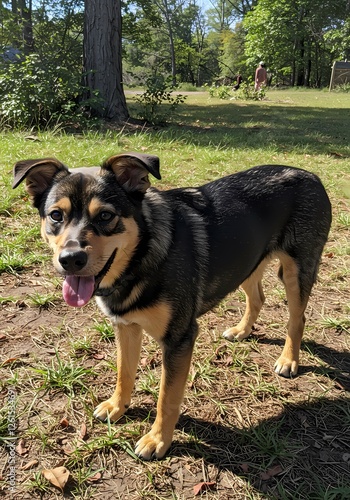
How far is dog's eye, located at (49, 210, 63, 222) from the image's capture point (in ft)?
7.87

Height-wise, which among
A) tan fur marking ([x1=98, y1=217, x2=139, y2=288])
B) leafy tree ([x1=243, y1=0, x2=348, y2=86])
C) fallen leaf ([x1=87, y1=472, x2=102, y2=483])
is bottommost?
fallen leaf ([x1=87, y1=472, x2=102, y2=483])

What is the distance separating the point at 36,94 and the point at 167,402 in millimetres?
8919

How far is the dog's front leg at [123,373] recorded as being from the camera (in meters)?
2.82

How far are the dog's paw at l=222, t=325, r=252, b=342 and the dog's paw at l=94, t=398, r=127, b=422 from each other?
1.25m

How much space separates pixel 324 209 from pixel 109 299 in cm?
195

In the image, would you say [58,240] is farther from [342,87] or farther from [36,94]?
[342,87]

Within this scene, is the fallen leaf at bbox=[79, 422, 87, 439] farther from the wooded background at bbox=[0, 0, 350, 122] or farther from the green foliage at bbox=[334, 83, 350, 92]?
the green foliage at bbox=[334, 83, 350, 92]

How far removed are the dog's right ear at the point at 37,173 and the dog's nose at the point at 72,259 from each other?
624mm

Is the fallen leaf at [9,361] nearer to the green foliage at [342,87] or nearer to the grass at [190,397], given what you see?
the grass at [190,397]

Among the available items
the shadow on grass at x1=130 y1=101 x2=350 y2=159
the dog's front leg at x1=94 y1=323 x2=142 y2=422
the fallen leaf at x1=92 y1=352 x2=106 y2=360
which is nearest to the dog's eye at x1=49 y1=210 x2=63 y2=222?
the dog's front leg at x1=94 y1=323 x2=142 y2=422

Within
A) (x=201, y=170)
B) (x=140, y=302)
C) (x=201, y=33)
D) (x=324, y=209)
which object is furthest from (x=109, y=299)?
(x=201, y=33)

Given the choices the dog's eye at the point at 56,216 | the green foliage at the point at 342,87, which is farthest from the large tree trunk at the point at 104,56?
the green foliage at the point at 342,87

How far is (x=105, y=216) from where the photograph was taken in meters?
2.36

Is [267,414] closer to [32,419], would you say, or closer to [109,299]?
[109,299]
